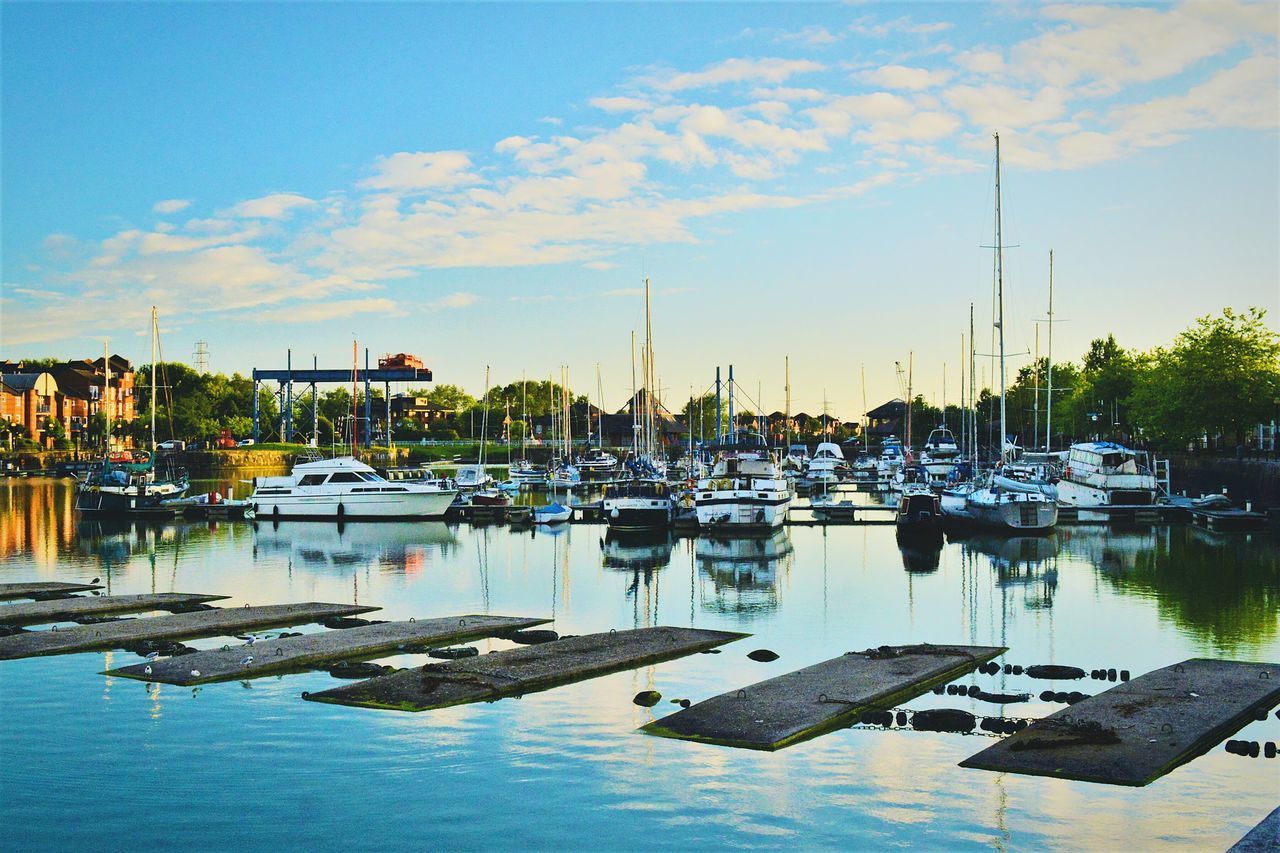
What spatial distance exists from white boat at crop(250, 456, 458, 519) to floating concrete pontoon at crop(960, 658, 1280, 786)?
51034 mm

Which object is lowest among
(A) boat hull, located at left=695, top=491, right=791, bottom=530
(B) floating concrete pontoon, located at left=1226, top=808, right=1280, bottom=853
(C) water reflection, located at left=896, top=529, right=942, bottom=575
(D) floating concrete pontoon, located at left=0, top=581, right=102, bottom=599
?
(C) water reflection, located at left=896, top=529, right=942, bottom=575

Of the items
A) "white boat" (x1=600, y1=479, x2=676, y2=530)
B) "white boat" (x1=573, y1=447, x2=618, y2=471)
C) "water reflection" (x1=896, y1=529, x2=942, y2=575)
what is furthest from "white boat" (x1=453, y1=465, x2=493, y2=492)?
"water reflection" (x1=896, y1=529, x2=942, y2=575)

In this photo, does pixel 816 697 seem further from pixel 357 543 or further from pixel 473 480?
pixel 473 480

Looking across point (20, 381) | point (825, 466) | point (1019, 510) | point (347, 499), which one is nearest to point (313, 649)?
point (1019, 510)

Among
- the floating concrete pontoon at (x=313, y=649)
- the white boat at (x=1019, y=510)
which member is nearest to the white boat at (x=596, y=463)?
the white boat at (x=1019, y=510)

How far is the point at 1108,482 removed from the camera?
219ft

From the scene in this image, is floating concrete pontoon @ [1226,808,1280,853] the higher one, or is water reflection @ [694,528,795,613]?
floating concrete pontoon @ [1226,808,1280,853]

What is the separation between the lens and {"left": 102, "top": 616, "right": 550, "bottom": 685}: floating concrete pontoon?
22734 millimetres

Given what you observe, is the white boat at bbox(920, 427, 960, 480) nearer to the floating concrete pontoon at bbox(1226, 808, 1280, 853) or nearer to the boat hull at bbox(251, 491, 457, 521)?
the boat hull at bbox(251, 491, 457, 521)

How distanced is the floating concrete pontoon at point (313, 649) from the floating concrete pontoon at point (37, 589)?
12.8 meters

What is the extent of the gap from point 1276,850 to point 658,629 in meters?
16.4

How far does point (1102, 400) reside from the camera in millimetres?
111812

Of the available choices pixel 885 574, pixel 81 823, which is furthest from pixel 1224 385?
pixel 81 823

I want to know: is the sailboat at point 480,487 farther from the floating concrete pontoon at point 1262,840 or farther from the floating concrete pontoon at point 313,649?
the floating concrete pontoon at point 1262,840
